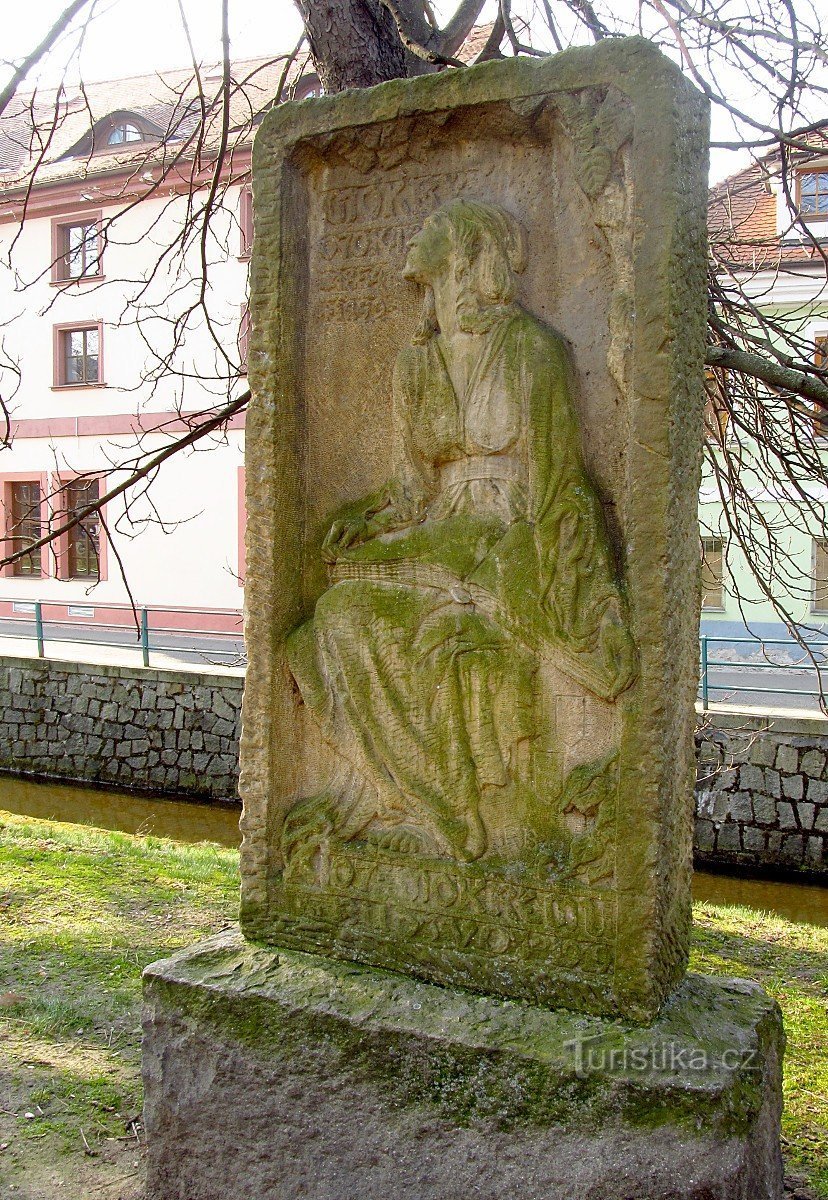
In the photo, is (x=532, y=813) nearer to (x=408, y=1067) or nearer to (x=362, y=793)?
(x=362, y=793)

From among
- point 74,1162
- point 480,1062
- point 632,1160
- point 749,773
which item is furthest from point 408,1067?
point 749,773

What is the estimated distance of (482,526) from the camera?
8.51 ft

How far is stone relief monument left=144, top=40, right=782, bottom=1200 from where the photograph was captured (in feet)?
7.66

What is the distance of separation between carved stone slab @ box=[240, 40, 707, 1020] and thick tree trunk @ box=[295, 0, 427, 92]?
1.92 metres

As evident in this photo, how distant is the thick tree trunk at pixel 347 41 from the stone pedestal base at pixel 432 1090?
3426 mm

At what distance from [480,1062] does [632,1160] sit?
0.36 metres

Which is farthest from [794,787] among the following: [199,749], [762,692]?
[199,749]

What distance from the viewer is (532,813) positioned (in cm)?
252

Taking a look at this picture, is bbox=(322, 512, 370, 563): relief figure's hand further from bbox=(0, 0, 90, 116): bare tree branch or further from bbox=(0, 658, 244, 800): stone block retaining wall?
bbox=(0, 658, 244, 800): stone block retaining wall

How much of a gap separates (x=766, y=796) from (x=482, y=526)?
692cm

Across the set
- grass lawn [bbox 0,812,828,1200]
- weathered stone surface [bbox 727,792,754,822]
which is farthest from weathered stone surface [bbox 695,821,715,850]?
grass lawn [bbox 0,812,828,1200]

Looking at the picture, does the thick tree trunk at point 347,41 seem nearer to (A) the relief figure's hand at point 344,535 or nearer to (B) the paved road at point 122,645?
(A) the relief figure's hand at point 344,535

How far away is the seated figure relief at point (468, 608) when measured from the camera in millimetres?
2449

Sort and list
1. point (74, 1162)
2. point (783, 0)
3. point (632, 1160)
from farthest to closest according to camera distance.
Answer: point (783, 0) < point (74, 1162) < point (632, 1160)
